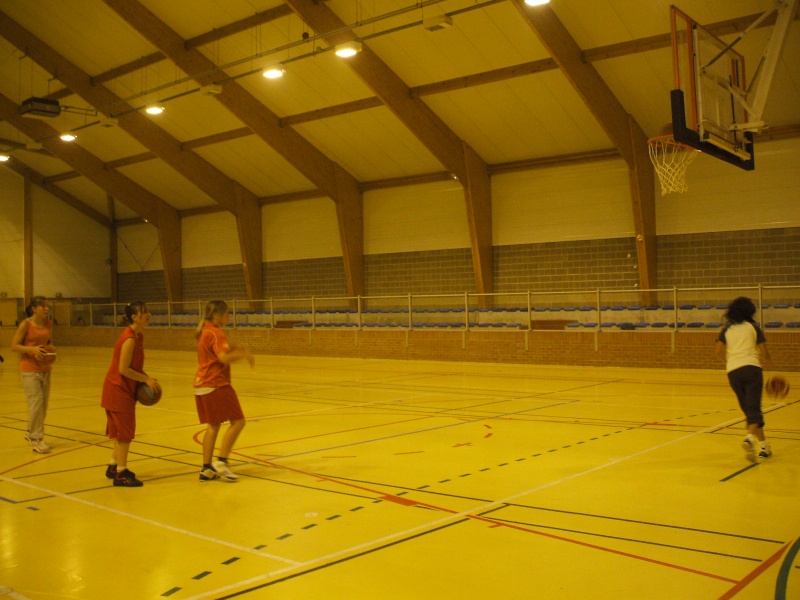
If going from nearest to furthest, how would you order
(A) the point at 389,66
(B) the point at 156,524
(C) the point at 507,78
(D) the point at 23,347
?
1. (B) the point at 156,524
2. (D) the point at 23,347
3. (C) the point at 507,78
4. (A) the point at 389,66

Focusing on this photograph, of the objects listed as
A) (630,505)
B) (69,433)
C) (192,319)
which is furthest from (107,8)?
(630,505)

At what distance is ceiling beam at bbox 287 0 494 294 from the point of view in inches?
748

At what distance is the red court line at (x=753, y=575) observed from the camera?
3.83 metres

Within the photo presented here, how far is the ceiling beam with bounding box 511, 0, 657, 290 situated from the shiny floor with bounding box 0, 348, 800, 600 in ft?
31.8

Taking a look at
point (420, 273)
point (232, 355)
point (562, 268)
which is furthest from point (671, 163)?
point (232, 355)

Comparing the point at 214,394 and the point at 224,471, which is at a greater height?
the point at 214,394

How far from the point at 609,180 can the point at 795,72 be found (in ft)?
19.1

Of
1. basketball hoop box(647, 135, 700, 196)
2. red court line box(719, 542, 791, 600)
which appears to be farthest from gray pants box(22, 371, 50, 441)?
basketball hoop box(647, 135, 700, 196)

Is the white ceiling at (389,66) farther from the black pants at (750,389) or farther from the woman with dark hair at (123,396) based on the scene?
the woman with dark hair at (123,396)

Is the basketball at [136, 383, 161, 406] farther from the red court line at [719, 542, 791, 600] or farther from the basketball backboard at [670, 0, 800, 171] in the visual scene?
the basketball backboard at [670, 0, 800, 171]

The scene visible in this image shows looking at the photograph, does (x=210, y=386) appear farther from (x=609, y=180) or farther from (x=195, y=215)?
(x=195, y=215)

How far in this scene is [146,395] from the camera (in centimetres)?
663

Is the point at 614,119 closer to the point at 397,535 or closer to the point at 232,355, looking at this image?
the point at 232,355

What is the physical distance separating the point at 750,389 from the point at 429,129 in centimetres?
1650
